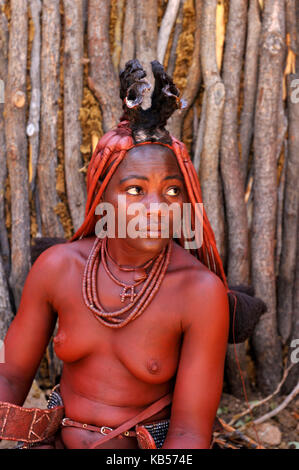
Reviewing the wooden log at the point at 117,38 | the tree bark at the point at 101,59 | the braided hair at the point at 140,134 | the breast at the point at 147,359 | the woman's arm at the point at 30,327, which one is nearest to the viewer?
the braided hair at the point at 140,134

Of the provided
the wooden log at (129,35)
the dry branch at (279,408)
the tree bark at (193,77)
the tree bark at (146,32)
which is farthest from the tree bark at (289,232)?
the wooden log at (129,35)

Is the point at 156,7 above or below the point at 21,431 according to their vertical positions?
above

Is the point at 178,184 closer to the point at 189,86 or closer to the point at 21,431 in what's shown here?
the point at 21,431

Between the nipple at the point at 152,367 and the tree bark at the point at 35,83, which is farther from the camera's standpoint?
the tree bark at the point at 35,83

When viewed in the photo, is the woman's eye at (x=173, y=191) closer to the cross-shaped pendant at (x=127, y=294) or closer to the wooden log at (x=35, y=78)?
the cross-shaped pendant at (x=127, y=294)

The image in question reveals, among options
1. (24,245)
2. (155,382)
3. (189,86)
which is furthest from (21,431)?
(189,86)

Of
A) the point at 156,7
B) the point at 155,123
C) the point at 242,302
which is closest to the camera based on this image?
→ the point at 155,123

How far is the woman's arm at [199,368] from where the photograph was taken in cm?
207

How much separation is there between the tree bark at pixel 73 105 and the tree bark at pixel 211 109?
2.61 ft

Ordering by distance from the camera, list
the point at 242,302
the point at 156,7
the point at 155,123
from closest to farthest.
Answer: the point at 155,123, the point at 242,302, the point at 156,7

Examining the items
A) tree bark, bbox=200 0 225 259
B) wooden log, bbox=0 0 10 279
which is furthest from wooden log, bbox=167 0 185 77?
wooden log, bbox=0 0 10 279

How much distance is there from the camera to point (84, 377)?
7.34 ft

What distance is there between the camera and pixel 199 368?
2.10m
